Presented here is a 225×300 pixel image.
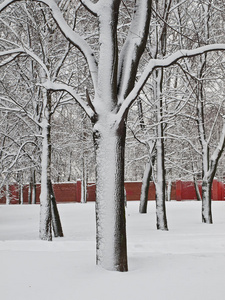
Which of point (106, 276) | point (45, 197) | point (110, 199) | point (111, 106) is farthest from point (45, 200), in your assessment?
point (106, 276)

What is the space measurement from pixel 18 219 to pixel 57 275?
14.3 metres

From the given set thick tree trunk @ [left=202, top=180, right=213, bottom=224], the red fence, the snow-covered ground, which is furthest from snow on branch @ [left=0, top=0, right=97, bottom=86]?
the red fence

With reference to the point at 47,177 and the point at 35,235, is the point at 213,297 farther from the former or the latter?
the point at 35,235

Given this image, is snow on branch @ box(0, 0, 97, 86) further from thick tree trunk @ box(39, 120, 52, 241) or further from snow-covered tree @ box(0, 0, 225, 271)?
thick tree trunk @ box(39, 120, 52, 241)

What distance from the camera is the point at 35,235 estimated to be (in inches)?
515

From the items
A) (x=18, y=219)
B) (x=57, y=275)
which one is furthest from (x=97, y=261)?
(x=18, y=219)

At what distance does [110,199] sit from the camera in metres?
5.14

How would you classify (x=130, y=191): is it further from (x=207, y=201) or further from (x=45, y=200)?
(x=45, y=200)

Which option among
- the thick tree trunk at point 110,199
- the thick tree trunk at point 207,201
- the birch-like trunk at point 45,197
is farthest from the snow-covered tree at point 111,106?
the thick tree trunk at point 207,201

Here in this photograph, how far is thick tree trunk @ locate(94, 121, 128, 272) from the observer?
5043mm

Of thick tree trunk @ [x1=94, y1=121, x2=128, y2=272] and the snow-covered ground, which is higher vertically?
thick tree trunk @ [x1=94, y1=121, x2=128, y2=272]

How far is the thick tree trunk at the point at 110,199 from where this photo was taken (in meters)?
5.04

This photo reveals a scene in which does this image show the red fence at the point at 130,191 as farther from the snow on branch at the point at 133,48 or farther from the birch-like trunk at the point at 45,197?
the snow on branch at the point at 133,48

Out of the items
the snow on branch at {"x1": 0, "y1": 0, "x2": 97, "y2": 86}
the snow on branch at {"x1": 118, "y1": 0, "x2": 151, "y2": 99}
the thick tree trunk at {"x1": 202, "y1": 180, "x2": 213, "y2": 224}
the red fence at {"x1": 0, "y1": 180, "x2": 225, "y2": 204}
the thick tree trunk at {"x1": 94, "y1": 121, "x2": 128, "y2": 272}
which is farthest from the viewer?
the red fence at {"x1": 0, "y1": 180, "x2": 225, "y2": 204}
